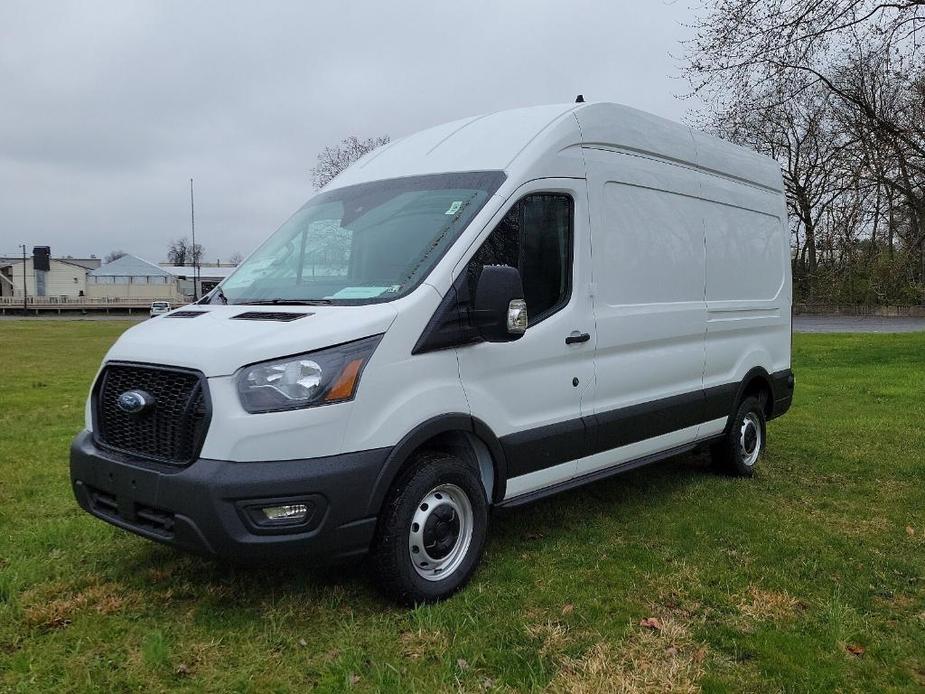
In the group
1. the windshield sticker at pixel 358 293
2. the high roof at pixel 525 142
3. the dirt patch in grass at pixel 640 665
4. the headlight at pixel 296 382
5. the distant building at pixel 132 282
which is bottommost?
the dirt patch in grass at pixel 640 665

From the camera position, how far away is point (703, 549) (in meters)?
4.80

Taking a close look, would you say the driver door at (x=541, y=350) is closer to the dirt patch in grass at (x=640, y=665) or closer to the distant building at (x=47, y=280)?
the dirt patch in grass at (x=640, y=665)

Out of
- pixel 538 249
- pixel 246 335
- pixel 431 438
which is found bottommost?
pixel 431 438

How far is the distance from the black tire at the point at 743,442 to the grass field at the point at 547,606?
0.37 m

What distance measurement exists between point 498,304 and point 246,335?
3.95 feet

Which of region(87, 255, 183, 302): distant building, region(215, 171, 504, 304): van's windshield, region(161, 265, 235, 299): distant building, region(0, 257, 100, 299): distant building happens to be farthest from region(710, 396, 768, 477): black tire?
region(0, 257, 100, 299): distant building

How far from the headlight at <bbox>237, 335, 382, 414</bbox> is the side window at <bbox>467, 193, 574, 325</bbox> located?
100 cm

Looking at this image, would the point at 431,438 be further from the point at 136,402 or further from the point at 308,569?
the point at 136,402

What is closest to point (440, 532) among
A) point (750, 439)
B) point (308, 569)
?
point (308, 569)

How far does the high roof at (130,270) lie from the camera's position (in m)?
91.9

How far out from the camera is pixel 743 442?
675 centimetres

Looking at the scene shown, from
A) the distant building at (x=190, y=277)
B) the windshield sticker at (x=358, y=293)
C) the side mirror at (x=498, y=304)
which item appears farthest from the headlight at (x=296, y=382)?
the distant building at (x=190, y=277)

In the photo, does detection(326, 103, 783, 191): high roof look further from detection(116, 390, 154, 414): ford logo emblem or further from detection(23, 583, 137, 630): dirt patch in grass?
detection(23, 583, 137, 630): dirt patch in grass

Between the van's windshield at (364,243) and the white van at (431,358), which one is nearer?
the white van at (431,358)
